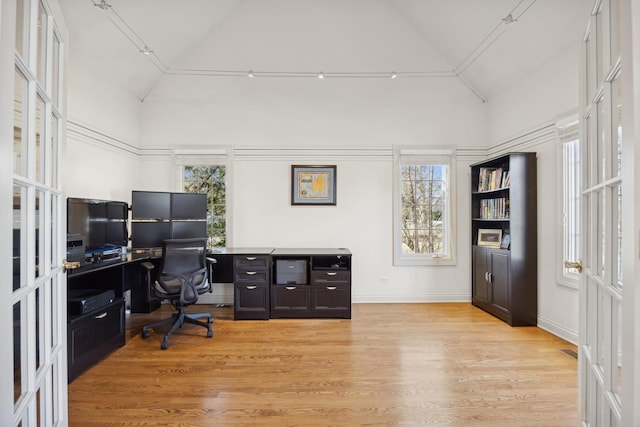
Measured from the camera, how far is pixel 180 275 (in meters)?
3.17

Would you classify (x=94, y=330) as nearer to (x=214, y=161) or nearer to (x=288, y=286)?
(x=288, y=286)

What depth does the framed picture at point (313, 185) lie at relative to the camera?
15.0 feet

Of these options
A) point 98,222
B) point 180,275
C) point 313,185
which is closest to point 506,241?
point 313,185

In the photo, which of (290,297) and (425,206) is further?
(425,206)

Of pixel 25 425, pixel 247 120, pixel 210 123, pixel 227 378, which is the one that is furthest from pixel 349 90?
pixel 25 425

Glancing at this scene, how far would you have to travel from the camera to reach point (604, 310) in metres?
1.23

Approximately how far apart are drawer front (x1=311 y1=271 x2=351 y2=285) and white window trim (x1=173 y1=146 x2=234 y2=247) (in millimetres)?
1425

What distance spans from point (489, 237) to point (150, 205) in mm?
4351

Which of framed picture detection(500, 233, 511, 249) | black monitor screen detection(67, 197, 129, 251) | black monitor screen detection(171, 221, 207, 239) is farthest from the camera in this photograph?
black monitor screen detection(171, 221, 207, 239)

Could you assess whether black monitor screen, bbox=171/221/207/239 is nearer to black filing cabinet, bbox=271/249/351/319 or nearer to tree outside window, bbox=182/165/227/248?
tree outside window, bbox=182/165/227/248

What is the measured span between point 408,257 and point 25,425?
427cm

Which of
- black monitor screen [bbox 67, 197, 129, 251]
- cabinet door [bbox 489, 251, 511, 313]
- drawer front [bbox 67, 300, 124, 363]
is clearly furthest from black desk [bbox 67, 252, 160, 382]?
cabinet door [bbox 489, 251, 511, 313]

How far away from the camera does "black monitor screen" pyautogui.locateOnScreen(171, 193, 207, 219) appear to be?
160 inches

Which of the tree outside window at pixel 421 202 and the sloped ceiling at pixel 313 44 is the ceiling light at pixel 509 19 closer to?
the sloped ceiling at pixel 313 44
